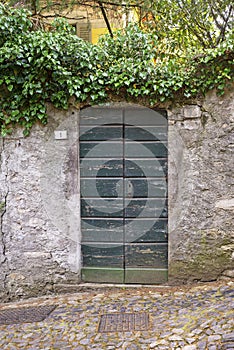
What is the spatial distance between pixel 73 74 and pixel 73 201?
1.36m

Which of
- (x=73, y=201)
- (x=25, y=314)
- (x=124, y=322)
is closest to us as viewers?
(x=124, y=322)

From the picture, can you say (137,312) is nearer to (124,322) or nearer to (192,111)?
(124,322)

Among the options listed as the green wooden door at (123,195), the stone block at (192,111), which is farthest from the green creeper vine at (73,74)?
the green wooden door at (123,195)

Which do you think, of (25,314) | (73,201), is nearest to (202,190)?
(73,201)

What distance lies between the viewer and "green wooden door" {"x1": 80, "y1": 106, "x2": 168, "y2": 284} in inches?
161

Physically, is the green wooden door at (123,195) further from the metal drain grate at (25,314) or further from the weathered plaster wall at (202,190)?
the metal drain grate at (25,314)

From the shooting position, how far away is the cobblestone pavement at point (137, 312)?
285cm

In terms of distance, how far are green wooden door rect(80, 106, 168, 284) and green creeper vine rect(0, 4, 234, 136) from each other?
0.89 feet

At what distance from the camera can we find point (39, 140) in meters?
4.10

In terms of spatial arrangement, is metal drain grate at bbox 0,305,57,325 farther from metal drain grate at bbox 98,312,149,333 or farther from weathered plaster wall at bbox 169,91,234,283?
weathered plaster wall at bbox 169,91,234,283

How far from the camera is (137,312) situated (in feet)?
11.4

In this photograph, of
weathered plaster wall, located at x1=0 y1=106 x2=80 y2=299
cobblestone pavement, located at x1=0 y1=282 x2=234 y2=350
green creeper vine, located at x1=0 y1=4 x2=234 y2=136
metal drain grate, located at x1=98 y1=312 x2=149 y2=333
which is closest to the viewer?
cobblestone pavement, located at x1=0 y1=282 x2=234 y2=350

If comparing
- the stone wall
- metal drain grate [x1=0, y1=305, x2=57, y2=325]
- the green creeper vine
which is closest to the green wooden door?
the stone wall

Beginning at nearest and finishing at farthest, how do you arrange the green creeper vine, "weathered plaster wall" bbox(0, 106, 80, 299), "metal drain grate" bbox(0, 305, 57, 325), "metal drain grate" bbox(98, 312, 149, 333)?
"metal drain grate" bbox(98, 312, 149, 333) → "metal drain grate" bbox(0, 305, 57, 325) → the green creeper vine → "weathered plaster wall" bbox(0, 106, 80, 299)
